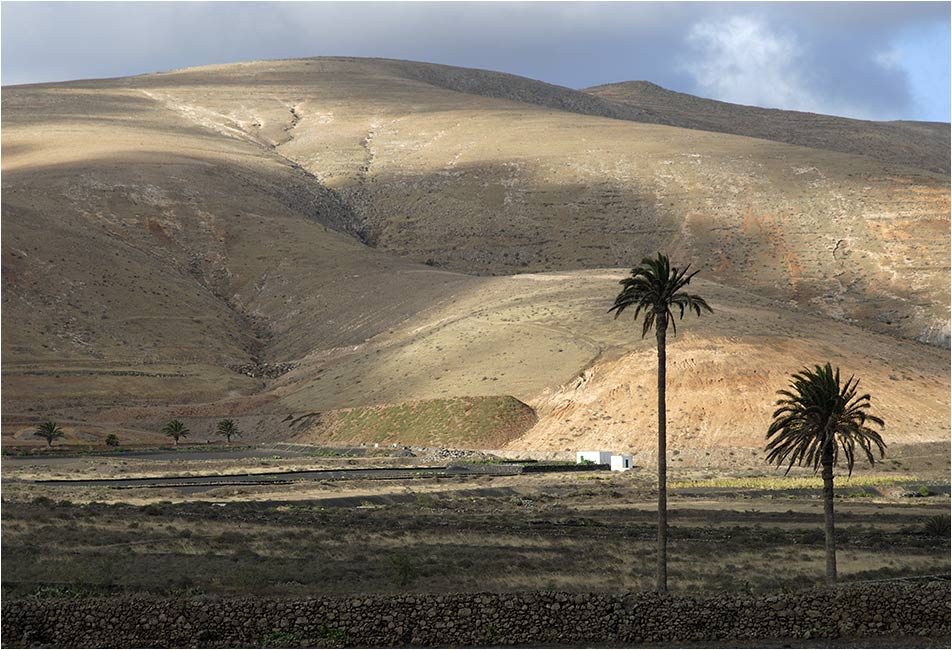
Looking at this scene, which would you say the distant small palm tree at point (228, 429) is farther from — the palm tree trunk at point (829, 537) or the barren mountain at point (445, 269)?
the palm tree trunk at point (829, 537)

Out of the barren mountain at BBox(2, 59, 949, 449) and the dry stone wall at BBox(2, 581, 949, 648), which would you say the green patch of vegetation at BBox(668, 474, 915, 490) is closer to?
the barren mountain at BBox(2, 59, 949, 449)

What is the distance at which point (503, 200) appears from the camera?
143250 millimetres

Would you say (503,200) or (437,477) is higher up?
(503,200)

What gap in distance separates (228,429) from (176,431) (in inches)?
172

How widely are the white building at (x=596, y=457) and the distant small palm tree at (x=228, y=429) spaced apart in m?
26.9

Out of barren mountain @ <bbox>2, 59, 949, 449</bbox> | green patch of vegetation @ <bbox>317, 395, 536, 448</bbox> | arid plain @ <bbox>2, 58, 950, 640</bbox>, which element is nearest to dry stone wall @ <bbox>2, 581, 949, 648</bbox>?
arid plain @ <bbox>2, 58, 950, 640</bbox>

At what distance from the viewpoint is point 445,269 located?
130625mm

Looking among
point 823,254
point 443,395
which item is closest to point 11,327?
point 443,395

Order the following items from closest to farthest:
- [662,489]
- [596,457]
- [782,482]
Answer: [662,489]
[782,482]
[596,457]

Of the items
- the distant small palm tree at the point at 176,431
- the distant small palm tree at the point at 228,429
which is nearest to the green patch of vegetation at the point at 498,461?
the distant small palm tree at the point at 176,431

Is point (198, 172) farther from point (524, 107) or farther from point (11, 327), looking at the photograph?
point (524, 107)

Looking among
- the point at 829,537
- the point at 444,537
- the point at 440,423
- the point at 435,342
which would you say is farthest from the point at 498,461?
the point at 829,537

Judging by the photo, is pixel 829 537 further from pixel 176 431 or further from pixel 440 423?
pixel 176 431

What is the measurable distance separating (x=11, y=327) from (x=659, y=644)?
87238 mm
